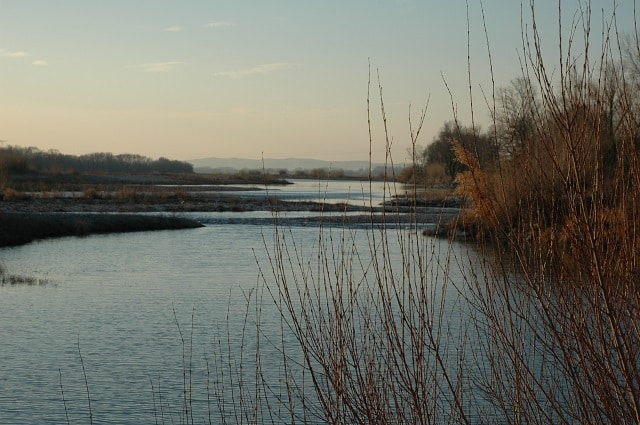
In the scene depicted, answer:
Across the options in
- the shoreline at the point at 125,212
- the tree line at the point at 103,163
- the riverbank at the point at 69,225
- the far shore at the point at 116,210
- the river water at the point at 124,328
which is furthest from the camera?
the tree line at the point at 103,163

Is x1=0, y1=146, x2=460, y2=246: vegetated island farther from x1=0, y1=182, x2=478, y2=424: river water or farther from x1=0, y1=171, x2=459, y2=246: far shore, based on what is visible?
x1=0, y1=182, x2=478, y2=424: river water

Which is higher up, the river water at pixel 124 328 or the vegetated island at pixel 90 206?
the vegetated island at pixel 90 206

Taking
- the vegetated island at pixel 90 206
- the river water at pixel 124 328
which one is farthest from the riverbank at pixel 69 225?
the river water at pixel 124 328

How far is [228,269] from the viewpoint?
18.2 m

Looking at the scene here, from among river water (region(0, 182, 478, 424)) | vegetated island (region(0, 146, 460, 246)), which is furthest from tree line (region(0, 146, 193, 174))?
river water (region(0, 182, 478, 424))

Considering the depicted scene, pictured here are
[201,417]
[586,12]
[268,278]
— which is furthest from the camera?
[268,278]

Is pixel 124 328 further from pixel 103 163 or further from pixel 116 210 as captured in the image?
pixel 103 163

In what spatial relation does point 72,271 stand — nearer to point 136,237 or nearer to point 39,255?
point 39,255

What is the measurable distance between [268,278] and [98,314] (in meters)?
4.15

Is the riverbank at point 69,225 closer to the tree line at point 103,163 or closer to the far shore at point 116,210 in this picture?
the far shore at point 116,210

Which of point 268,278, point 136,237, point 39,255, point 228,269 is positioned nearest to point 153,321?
point 268,278

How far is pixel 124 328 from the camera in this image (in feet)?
40.4

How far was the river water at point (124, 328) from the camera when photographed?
8.71 m

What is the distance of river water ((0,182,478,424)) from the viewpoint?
8711mm
